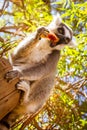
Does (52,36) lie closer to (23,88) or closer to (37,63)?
(37,63)

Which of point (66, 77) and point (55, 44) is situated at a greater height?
point (55, 44)

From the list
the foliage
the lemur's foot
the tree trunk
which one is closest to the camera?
the tree trunk

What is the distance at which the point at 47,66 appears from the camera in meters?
3.36

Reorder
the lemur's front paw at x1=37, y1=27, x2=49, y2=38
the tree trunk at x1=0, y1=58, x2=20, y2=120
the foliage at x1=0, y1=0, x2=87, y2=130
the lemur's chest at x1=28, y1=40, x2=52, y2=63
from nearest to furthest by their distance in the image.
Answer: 1. the tree trunk at x1=0, y1=58, x2=20, y2=120
2. the lemur's front paw at x1=37, y1=27, x2=49, y2=38
3. the lemur's chest at x1=28, y1=40, x2=52, y2=63
4. the foliage at x1=0, y1=0, x2=87, y2=130

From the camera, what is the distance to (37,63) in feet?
10.9

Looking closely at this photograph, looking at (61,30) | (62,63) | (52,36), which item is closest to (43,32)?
(52,36)

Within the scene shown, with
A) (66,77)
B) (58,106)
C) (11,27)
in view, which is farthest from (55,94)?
(11,27)

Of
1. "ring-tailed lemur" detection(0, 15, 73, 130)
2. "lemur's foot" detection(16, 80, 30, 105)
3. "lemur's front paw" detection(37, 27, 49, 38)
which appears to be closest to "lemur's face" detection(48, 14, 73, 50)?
"ring-tailed lemur" detection(0, 15, 73, 130)

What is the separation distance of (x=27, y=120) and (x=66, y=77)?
200cm

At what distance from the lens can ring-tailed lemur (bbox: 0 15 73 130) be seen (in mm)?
3051

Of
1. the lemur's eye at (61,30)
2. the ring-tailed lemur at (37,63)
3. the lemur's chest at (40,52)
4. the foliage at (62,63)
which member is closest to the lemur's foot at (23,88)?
the ring-tailed lemur at (37,63)

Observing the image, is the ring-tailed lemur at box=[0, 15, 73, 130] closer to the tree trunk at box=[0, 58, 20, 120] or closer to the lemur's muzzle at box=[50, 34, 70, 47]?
the lemur's muzzle at box=[50, 34, 70, 47]

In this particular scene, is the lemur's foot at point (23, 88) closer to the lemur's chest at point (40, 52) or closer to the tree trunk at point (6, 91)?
the tree trunk at point (6, 91)

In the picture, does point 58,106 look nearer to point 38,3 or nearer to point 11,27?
point 11,27
